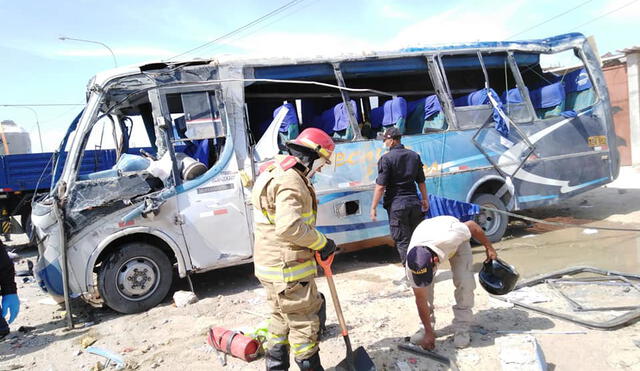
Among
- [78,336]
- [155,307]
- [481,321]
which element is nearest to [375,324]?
[481,321]

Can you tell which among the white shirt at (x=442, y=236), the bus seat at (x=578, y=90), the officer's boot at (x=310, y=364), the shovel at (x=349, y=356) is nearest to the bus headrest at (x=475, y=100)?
the bus seat at (x=578, y=90)

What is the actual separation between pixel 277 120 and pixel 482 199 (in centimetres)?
316

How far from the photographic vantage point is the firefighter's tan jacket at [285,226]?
264 cm

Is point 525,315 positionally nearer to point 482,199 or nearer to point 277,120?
point 482,199

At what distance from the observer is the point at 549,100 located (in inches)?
264

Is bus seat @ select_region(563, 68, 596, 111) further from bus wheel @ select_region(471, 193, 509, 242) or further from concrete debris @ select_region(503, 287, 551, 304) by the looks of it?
concrete debris @ select_region(503, 287, 551, 304)

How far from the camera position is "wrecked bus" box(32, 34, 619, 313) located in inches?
181

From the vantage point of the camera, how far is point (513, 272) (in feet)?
11.0

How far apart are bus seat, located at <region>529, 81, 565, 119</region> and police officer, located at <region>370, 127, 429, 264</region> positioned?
355 centimetres

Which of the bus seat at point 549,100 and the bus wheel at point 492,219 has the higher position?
the bus seat at point 549,100

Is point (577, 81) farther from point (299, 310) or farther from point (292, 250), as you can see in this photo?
point (299, 310)

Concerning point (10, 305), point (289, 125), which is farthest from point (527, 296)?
point (10, 305)

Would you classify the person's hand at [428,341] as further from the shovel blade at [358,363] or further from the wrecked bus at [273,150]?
the wrecked bus at [273,150]

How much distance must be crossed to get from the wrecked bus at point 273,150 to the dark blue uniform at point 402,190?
45.3 inches
